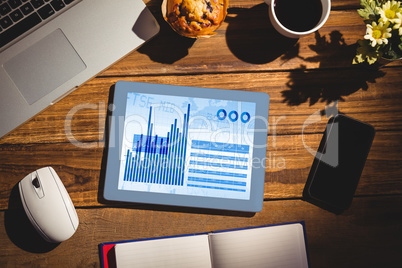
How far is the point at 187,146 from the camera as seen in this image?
648 millimetres

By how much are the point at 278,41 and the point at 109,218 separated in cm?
58

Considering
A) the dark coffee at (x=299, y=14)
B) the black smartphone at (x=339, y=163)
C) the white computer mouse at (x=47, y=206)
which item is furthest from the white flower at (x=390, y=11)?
the white computer mouse at (x=47, y=206)

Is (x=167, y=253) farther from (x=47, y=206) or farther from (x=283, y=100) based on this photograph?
(x=283, y=100)

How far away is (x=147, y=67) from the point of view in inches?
26.7

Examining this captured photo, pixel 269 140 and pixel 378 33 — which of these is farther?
pixel 269 140

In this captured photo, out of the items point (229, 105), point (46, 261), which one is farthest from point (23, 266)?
point (229, 105)

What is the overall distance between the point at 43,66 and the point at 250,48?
0.48 meters

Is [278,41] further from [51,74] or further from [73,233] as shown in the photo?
[73,233]

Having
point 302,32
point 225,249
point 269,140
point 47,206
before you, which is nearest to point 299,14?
point 302,32

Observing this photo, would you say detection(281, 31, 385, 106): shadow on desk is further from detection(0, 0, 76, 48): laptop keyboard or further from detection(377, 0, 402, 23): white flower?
detection(0, 0, 76, 48): laptop keyboard

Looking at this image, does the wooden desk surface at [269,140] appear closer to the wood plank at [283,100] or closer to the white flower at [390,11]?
the wood plank at [283,100]

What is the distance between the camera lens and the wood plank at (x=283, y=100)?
68 centimetres

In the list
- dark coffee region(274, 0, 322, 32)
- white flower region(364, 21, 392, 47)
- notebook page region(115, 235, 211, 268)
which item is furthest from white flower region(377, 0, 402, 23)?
notebook page region(115, 235, 211, 268)

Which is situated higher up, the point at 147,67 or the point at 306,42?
the point at 147,67
